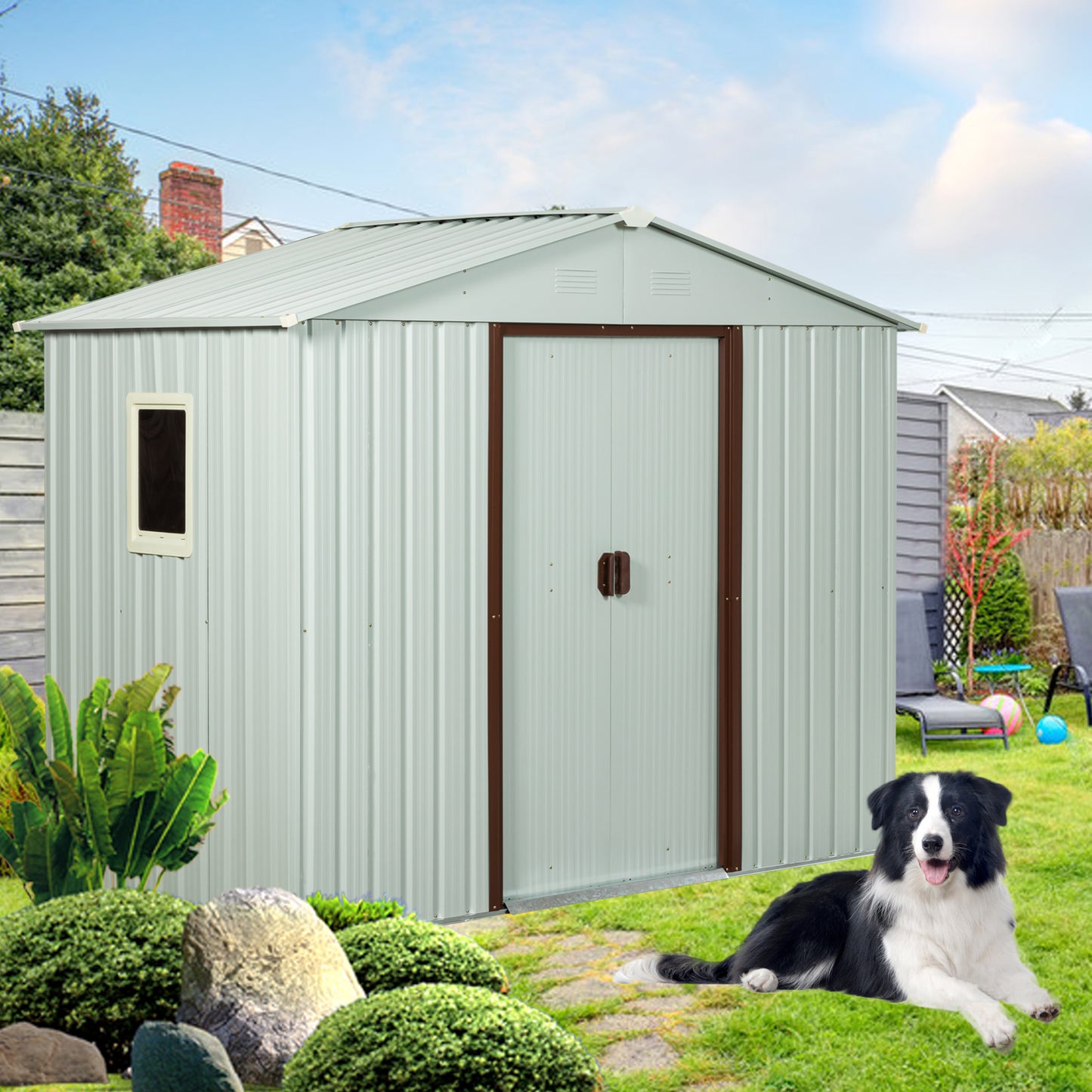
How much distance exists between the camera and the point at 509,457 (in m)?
6.03

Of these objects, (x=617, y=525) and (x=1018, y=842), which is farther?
(x=1018, y=842)

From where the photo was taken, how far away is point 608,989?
537 centimetres

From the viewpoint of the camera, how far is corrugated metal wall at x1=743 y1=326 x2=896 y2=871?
6.59 m

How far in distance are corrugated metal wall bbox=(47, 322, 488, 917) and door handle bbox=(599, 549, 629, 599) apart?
57cm

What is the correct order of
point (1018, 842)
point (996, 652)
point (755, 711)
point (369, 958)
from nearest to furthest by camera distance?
point (369, 958) < point (755, 711) < point (1018, 842) < point (996, 652)

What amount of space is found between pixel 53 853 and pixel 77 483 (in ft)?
6.53

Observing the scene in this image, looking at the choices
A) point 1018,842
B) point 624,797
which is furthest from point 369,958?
point 1018,842

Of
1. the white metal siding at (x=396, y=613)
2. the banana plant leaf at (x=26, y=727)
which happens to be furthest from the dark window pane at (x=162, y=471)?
the banana plant leaf at (x=26, y=727)

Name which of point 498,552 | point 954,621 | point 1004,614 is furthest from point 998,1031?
point 1004,614

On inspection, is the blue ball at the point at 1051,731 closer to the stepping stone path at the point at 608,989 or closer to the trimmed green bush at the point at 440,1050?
the stepping stone path at the point at 608,989

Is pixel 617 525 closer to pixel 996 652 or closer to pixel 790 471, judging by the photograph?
pixel 790 471

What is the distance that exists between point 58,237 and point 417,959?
1237 cm

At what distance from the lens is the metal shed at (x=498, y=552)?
5.66 m

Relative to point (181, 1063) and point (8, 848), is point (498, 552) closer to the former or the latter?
point (8, 848)
